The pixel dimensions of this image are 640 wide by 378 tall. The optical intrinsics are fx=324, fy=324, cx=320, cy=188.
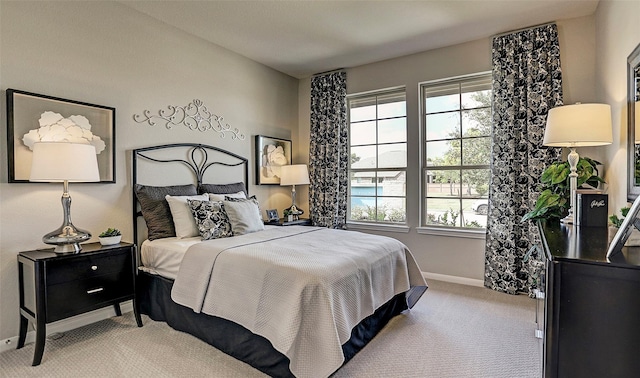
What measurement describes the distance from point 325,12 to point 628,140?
257cm

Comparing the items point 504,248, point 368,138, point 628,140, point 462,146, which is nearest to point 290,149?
point 368,138

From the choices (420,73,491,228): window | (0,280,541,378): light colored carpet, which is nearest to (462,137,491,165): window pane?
(420,73,491,228): window

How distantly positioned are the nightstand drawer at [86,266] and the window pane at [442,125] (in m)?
3.50

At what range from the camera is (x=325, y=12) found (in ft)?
10.1

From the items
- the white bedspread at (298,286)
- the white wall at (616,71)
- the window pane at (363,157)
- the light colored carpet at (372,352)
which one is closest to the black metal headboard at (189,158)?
the light colored carpet at (372,352)

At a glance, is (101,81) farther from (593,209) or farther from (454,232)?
(454,232)

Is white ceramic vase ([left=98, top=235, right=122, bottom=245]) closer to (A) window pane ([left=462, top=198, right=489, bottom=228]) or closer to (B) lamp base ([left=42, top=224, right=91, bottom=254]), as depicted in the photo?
(B) lamp base ([left=42, top=224, right=91, bottom=254])

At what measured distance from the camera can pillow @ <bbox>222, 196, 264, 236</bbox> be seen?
9.87ft

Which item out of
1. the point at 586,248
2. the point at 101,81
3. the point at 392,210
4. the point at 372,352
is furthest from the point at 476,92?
the point at 101,81

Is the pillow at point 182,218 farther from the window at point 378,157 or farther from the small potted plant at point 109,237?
the window at point 378,157

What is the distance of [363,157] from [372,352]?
284 centimetres

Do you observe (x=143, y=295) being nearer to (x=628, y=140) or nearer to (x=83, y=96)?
(x=83, y=96)

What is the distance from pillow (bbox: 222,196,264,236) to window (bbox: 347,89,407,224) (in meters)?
1.85

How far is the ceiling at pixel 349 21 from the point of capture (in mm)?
2939
